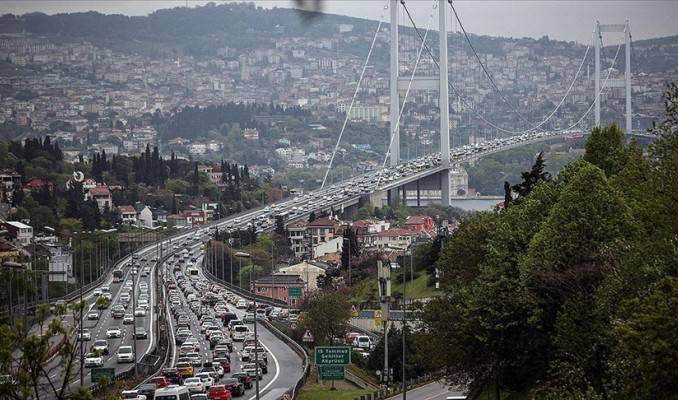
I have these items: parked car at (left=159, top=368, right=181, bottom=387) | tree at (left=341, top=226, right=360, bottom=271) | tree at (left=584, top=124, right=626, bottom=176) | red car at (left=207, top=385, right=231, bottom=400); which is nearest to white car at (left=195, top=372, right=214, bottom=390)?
parked car at (left=159, top=368, right=181, bottom=387)

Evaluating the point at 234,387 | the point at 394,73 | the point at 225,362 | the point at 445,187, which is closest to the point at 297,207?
the point at 394,73

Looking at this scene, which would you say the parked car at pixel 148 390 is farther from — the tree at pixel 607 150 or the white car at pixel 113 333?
the white car at pixel 113 333

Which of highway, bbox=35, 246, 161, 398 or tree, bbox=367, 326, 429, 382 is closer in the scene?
highway, bbox=35, 246, 161, 398

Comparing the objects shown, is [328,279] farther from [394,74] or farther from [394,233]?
[394,74]

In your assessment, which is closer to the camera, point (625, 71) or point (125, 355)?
point (125, 355)

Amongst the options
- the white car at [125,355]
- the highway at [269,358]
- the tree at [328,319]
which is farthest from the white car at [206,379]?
the tree at [328,319]

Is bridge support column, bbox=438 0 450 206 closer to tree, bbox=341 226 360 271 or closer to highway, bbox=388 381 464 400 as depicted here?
tree, bbox=341 226 360 271

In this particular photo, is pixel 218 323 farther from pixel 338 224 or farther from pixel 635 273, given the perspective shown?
pixel 338 224

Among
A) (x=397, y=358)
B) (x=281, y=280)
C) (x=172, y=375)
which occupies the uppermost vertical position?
(x=172, y=375)
